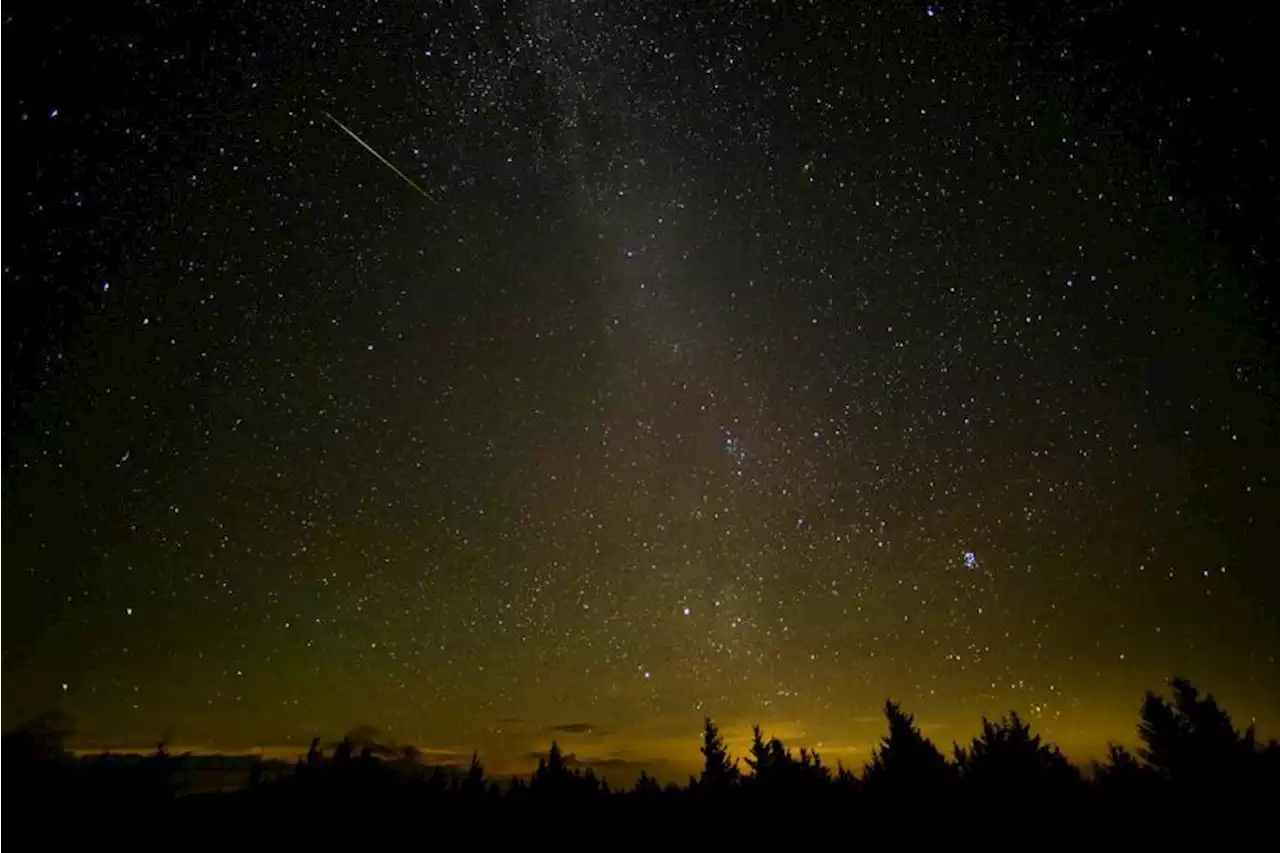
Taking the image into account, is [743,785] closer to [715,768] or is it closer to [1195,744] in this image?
[715,768]

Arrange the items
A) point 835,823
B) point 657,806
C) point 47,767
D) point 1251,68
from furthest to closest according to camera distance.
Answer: point 47,767, point 657,806, point 835,823, point 1251,68

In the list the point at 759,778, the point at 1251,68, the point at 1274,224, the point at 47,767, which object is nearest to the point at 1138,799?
the point at 759,778

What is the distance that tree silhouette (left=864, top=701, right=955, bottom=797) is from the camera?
28.6 meters

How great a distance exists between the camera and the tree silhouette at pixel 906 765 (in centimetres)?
2864

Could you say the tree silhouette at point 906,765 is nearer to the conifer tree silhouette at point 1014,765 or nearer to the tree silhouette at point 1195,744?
the conifer tree silhouette at point 1014,765

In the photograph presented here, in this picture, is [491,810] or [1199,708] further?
[491,810]

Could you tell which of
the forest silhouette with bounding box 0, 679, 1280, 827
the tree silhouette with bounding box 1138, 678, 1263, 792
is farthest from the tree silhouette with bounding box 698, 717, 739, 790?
the tree silhouette with bounding box 1138, 678, 1263, 792

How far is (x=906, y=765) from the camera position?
2953 centimetres

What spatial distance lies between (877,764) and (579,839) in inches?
583

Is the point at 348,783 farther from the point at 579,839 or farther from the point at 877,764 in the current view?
the point at 877,764

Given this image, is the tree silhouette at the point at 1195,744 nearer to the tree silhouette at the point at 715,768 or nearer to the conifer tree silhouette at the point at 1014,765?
the conifer tree silhouette at the point at 1014,765

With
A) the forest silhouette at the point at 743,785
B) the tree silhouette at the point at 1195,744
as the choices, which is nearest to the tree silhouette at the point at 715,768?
the forest silhouette at the point at 743,785

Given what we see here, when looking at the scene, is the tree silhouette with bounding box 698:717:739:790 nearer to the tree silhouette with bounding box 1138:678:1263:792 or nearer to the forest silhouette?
the forest silhouette

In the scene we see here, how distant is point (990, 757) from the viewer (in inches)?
1131
